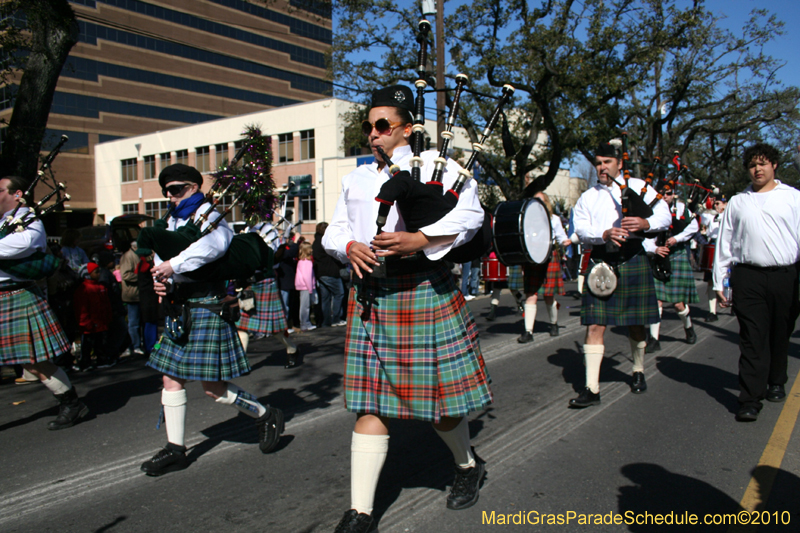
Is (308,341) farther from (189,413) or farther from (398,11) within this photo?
(398,11)

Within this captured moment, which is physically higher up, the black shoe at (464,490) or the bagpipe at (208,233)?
the bagpipe at (208,233)

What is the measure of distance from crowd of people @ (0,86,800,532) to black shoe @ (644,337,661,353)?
11 centimetres

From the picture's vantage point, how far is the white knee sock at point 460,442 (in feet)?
9.00

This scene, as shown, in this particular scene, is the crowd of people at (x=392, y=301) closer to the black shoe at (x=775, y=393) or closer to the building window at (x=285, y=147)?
the black shoe at (x=775, y=393)

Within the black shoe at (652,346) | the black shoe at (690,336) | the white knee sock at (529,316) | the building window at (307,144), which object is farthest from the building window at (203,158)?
the black shoe at (652,346)

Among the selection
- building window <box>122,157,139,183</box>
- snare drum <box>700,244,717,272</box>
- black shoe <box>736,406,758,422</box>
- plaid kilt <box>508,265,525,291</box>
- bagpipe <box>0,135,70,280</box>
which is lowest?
black shoe <box>736,406,758,422</box>

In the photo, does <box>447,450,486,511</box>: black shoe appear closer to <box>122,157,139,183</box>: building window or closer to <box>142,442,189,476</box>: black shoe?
<box>142,442,189,476</box>: black shoe

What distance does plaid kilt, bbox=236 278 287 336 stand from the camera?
618cm

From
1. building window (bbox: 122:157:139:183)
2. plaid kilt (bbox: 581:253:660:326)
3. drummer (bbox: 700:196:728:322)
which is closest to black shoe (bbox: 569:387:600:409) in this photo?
plaid kilt (bbox: 581:253:660:326)

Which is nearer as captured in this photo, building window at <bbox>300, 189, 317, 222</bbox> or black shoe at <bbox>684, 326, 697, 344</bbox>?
black shoe at <bbox>684, 326, 697, 344</bbox>

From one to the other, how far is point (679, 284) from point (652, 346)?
3.33 feet

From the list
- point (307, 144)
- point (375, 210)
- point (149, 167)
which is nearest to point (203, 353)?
point (375, 210)

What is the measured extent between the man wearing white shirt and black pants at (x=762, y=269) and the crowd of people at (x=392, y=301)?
0.03ft

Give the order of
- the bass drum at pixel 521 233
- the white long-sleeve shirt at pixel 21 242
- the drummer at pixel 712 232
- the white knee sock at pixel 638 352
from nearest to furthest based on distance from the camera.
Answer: the bass drum at pixel 521 233 → the white long-sleeve shirt at pixel 21 242 → the white knee sock at pixel 638 352 → the drummer at pixel 712 232
